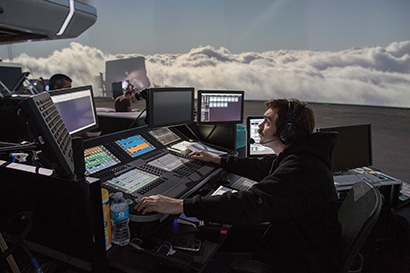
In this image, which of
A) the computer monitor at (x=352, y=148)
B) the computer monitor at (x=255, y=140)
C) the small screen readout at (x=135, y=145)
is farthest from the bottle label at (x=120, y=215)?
the computer monitor at (x=352, y=148)

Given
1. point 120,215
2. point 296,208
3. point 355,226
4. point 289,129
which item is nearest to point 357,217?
point 355,226

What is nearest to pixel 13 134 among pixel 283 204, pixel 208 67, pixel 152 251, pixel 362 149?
pixel 152 251

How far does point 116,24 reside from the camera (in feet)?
31.9

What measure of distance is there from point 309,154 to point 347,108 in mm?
8130

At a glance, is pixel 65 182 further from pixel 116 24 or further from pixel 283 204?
pixel 116 24

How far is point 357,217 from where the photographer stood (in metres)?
1.01

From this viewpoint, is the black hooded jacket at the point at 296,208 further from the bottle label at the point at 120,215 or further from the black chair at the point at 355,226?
the bottle label at the point at 120,215

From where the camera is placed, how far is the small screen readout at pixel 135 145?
1.48 m

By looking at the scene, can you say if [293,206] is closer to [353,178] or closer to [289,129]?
[289,129]

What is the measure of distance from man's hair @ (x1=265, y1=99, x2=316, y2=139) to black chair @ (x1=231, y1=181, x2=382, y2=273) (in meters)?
0.35

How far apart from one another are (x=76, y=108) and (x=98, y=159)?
451mm

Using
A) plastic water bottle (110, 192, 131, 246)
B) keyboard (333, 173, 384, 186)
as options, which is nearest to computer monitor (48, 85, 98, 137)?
plastic water bottle (110, 192, 131, 246)

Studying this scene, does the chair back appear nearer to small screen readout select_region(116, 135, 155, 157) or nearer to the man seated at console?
the man seated at console

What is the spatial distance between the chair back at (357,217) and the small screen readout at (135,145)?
115 cm
